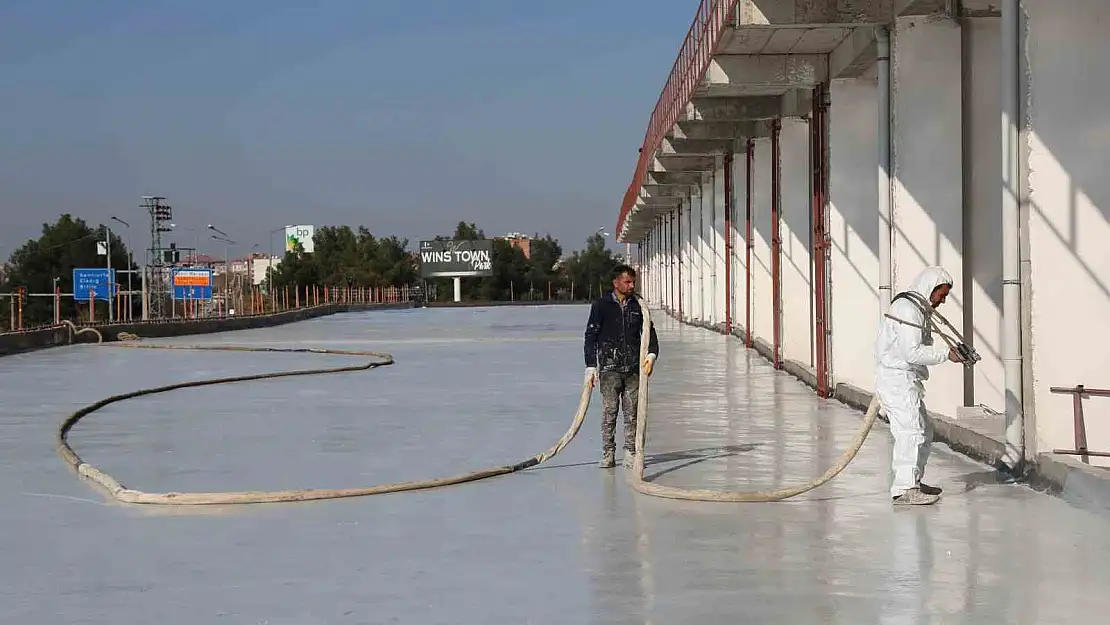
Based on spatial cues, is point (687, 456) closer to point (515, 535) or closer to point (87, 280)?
point (515, 535)

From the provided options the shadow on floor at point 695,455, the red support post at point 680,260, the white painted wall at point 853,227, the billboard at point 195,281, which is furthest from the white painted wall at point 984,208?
the billboard at point 195,281

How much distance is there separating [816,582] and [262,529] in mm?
3843

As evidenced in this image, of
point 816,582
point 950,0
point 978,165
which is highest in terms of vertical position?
point 950,0

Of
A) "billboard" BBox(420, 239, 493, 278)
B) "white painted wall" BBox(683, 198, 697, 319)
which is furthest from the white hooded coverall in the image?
"billboard" BBox(420, 239, 493, 278)

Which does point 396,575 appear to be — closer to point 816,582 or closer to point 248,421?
point 816,582

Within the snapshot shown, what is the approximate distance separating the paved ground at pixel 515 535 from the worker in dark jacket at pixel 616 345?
2.23 feet

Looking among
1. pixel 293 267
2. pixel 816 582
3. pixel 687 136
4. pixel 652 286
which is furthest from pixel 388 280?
pixel 816 582

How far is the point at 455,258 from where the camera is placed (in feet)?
507

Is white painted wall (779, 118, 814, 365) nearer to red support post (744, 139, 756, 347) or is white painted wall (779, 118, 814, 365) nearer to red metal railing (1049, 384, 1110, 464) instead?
red support post (744, 139, 756, 347)

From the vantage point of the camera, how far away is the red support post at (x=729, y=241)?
37.9 m

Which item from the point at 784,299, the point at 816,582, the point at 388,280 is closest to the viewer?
the point at 816,582

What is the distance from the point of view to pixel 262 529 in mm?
9641

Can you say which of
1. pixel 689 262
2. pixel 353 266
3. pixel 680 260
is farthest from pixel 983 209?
pixel 353 266

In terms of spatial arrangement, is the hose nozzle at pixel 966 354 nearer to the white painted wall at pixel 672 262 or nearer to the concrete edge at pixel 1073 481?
the concrete edge at pixel 1073 481
